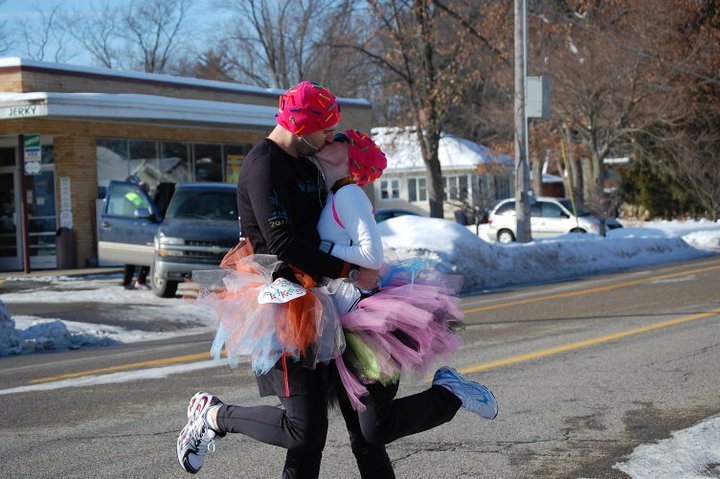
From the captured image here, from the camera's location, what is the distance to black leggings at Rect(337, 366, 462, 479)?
3889mm

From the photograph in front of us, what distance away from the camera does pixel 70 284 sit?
19531mm

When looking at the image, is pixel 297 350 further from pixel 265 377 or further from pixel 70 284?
pixel 70 284

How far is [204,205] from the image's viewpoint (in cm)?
1717

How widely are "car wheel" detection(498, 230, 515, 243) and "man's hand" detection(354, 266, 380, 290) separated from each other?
96.1 feet

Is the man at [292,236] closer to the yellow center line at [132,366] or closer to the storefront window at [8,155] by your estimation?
the yellow center line at [132,366]

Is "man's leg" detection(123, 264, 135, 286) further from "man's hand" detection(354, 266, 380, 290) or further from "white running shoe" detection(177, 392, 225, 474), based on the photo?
"man's hand" detection(354, 266, 380, 290)

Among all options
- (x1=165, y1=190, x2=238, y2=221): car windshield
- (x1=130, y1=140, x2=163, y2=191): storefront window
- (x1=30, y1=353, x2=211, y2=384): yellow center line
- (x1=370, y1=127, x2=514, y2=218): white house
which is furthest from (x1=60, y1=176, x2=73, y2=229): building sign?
(x1=370, y1=127, x2=514, y2=218): white house

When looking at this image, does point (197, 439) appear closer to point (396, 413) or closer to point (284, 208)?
point (396, 413)

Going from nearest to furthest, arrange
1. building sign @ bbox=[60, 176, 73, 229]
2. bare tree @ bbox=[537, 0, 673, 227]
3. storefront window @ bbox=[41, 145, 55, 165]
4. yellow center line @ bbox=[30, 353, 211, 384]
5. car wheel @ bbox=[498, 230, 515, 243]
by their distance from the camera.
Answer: yellow center line @ bbox=[30, 353, 211, 384], building sign @ bbox=[60, 176, 73, 229], storefront window @ bbox=[41, 145, 55, 165], car wheel @ bbox=[498, 230, 515, 243], bare tree @ bbox=[537, 0, 673, 227]

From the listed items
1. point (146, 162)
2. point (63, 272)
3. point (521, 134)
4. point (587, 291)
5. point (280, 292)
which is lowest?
point (63, 272)

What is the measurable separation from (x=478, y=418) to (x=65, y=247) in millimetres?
18463

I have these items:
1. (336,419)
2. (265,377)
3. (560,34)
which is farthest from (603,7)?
(265,377)

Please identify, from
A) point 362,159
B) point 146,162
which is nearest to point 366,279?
point 362,159

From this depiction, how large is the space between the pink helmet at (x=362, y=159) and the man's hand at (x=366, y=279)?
1.26ft
